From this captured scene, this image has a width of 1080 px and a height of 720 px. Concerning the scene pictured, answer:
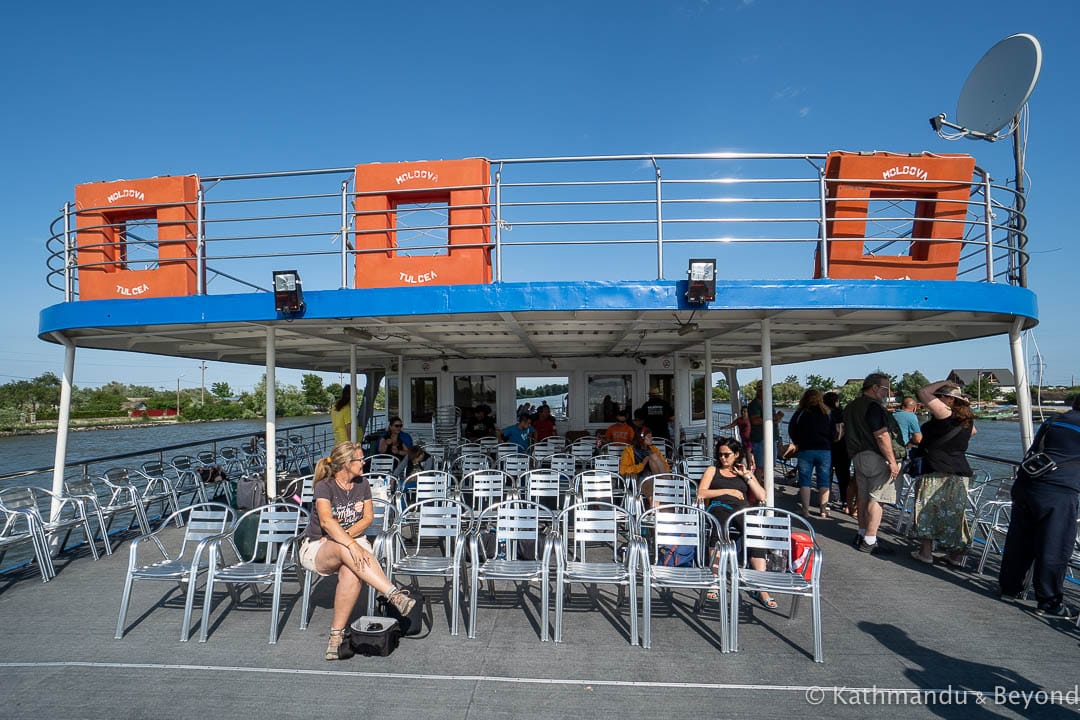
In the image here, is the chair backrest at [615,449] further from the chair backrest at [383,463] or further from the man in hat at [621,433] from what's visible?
the chair backrest at [383,463]

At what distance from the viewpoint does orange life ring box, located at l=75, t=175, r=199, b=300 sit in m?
5.64

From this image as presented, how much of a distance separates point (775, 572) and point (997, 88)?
599 cm

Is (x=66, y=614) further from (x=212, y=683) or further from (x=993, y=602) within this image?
(x=993, y=602)

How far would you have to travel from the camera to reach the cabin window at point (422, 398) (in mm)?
11516

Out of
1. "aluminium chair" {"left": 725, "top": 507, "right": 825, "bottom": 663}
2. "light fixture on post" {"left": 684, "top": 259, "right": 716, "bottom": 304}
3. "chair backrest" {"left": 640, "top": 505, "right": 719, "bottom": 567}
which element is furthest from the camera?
Answer: "light fixture on post" {"left": 684, "top": 259, "right": 716, "bottom": 304}

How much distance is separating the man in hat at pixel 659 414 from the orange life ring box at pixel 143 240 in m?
8.17

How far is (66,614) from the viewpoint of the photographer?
4.22 metres

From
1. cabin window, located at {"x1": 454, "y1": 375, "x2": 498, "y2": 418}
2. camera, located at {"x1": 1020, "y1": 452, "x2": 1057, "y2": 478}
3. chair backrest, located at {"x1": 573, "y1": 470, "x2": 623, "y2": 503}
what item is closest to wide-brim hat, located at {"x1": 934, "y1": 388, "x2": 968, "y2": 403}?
camera, located at {"x1": 1020, "y1": 452, "x2": 1057, "y2": 478}

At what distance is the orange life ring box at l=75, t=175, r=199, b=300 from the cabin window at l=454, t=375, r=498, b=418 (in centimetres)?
628

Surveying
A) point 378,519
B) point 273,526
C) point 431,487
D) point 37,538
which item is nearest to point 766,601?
point 431,487

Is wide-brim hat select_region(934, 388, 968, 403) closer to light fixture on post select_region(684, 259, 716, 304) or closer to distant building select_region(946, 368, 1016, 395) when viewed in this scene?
light fixture on post select_region(684, 259, 716, 304)

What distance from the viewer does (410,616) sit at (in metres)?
3.80

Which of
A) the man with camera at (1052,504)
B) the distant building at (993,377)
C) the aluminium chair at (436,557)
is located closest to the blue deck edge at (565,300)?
the man with camera at (1052,504)

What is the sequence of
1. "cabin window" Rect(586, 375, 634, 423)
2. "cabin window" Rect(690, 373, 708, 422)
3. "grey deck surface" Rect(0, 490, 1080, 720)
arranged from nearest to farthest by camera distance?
"grey deck surface" Rect(0, 490, 1080, 720), "cabin window" Rect(586, 375, 634, 423), "cabin window" Rect(690, 373, 708, 422)
